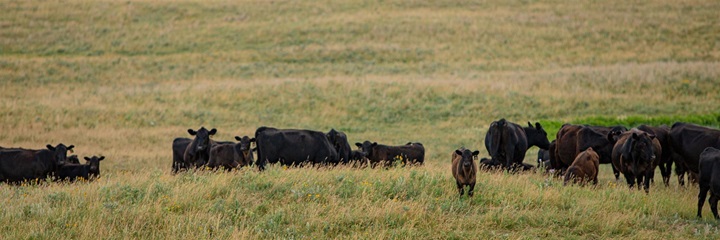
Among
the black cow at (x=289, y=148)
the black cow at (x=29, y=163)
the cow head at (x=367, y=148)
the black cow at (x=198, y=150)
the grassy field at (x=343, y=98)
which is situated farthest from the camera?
the cow head at (x=367, y=148)

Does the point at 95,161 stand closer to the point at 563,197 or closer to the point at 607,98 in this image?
the point at 563,197

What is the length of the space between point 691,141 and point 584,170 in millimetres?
2609

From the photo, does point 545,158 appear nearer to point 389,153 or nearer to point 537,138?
point 537,138

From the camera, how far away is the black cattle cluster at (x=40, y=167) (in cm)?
1920

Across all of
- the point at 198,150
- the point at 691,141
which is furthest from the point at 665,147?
the point at 198,150

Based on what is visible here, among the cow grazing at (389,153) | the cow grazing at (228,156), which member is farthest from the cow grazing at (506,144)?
the cow grazing at (228,156)

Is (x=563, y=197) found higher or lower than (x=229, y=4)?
lower

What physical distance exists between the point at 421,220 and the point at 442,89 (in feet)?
101

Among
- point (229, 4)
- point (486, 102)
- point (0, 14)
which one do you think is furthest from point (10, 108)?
point (229, 4)

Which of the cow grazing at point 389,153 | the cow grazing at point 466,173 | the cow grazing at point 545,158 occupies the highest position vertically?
the cow grazing at point 466,173

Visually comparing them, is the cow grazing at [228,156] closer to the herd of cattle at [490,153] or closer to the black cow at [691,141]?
the herd of cattle at [490,153]

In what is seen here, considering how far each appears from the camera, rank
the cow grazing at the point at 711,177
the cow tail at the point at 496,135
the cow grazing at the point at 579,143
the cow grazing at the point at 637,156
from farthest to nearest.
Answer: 1. the cow grazing at the point at 579,143
2. the cow tail at the point at 496,135
3. the cow grazing at the point at 637,156
4. the cow grazing at the point at 711,177

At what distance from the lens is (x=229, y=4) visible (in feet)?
247

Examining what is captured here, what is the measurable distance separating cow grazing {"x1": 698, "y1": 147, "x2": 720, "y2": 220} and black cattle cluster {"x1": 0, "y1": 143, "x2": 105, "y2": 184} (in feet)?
41.5
